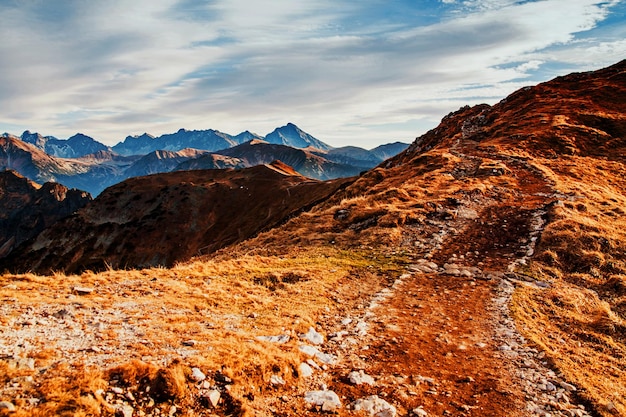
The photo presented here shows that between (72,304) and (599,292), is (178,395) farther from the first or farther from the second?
(599,292)

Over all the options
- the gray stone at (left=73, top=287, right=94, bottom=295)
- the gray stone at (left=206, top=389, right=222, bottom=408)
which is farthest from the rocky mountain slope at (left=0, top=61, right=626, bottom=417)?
the gray stone at (left=73, top=287, right=94, bottom=295)

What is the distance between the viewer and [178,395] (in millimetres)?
6961

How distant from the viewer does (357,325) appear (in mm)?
12086

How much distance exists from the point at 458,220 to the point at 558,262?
24.7ft

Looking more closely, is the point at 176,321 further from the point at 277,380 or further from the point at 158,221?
the point at 158,221

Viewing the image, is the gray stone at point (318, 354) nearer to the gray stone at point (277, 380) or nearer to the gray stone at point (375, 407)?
the gray stone at point (277, 380)

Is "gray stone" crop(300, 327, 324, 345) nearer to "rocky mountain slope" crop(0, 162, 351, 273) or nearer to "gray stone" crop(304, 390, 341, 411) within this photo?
"gray stone" crop(304, 390, 341, 411)

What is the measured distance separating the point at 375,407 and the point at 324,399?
3.60 feet

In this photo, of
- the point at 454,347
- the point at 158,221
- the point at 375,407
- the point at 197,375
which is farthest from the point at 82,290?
the point at 158,221

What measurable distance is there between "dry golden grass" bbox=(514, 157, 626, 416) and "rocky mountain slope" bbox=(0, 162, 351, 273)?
312ft

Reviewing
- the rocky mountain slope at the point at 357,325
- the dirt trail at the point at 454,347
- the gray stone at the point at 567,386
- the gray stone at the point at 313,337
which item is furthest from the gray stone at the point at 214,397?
the gray stone at the point at 567,386

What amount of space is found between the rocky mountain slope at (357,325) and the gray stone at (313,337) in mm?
73

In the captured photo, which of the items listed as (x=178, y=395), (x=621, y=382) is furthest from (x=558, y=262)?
(x=178, y=395)

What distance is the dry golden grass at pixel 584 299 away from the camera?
956cm
